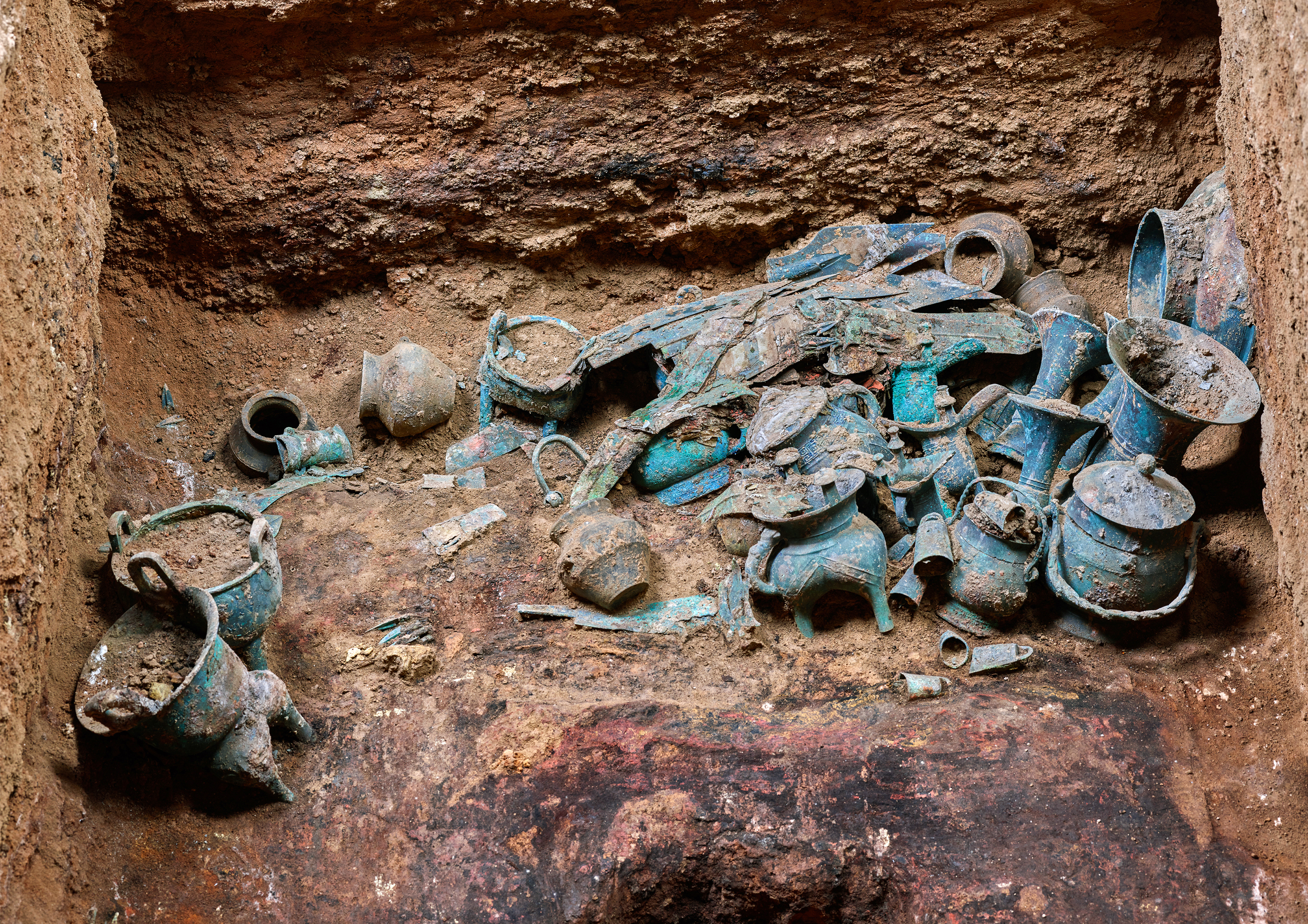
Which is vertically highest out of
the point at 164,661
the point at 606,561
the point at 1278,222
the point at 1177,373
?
the point at 1278,222

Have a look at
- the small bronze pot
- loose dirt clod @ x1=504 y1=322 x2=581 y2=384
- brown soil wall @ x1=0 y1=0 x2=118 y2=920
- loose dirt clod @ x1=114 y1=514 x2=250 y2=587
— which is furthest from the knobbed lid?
brown soil wall @ x1=0 y1=0 x2=118 y2=920

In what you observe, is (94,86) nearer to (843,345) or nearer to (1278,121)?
(843,345)

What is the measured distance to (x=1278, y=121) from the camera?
2805mm

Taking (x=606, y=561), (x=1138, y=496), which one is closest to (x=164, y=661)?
(x=606, y=561)

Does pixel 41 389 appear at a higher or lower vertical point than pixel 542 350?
higher

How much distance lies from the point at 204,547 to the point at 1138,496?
9.21ft

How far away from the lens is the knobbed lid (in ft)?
10.4

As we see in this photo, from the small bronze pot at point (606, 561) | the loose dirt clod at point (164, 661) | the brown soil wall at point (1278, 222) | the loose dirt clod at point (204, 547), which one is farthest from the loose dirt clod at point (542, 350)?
the brown soil wall at point (1278, 222)

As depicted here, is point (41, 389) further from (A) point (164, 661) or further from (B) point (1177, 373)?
(B) point (1177, 373)

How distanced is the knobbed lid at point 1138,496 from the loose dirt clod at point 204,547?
2.55 meters

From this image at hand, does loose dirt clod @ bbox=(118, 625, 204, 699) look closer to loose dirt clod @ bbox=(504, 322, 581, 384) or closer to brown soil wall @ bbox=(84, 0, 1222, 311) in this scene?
loose dirt clod @ bbox=(504, 322, 581, 384)

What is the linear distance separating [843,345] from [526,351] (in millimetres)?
1363

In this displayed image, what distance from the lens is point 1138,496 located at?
10.5 ft

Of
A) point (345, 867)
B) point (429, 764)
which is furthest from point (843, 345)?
point (345, 867)
